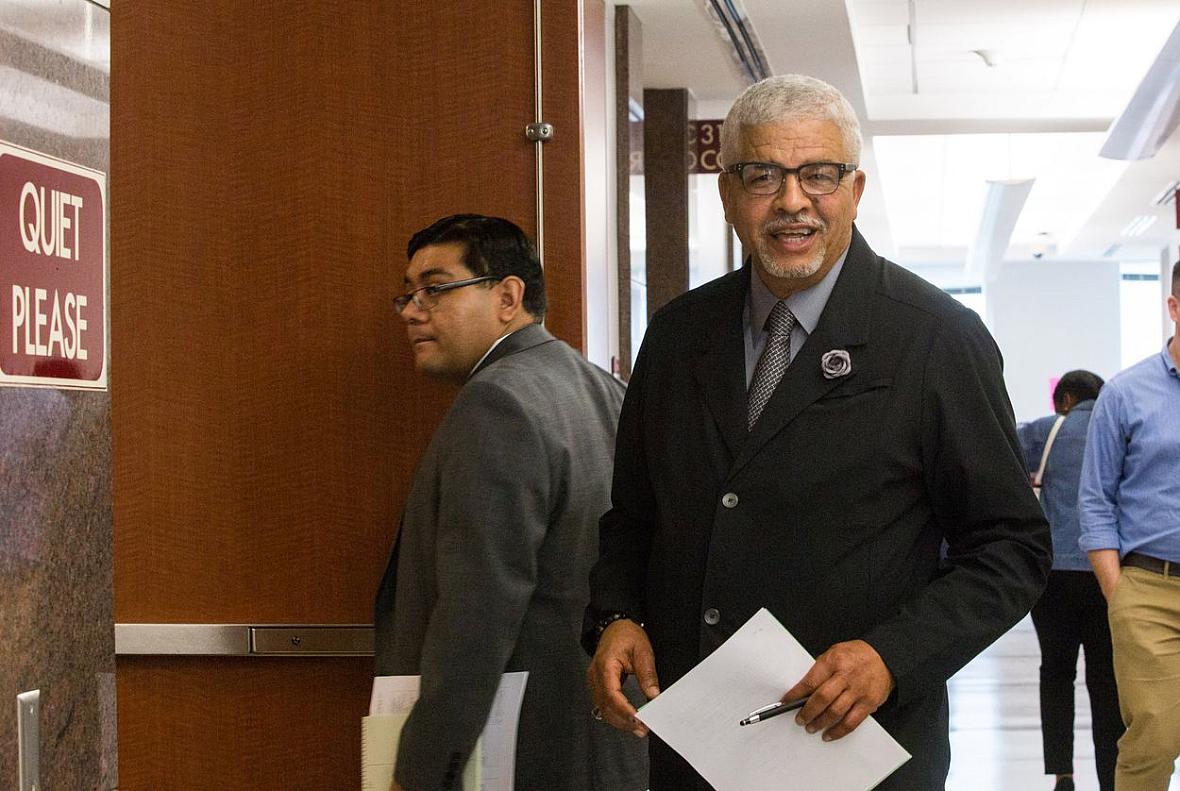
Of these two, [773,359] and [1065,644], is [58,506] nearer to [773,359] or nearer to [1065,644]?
[773,359]

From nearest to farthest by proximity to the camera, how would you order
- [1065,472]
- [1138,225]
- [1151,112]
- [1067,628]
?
[1067,628] → [1065,472] → [1151,112] → [1138,225]

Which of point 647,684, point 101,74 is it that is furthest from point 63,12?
point 647,684

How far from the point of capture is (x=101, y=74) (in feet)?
6.01

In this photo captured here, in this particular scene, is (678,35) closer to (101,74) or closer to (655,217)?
(655,217)

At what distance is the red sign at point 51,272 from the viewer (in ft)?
5.28

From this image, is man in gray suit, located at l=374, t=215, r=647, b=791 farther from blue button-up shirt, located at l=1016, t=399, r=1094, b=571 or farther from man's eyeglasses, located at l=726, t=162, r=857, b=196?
blue button-up shirt, located at l=1016, t=399, r=1094, b=571

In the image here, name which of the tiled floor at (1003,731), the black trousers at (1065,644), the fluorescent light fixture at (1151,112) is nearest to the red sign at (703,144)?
the fluorescent light fixture at (1151,112)

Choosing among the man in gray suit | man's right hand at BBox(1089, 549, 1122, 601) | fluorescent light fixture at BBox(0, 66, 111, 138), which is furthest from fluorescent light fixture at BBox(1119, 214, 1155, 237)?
fluorescent light fixture at BBox(0, 66, 111, 138)

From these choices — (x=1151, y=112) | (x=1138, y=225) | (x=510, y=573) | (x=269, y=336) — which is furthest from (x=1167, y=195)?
(x=510, y=573)

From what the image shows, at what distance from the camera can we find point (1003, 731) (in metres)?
7.11

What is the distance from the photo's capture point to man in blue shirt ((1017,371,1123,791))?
517cm

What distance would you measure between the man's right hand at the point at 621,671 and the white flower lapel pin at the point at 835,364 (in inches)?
16.4

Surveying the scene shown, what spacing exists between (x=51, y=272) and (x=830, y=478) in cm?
95

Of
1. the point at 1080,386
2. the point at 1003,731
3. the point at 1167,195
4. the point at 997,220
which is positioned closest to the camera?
the point at 1080,386
